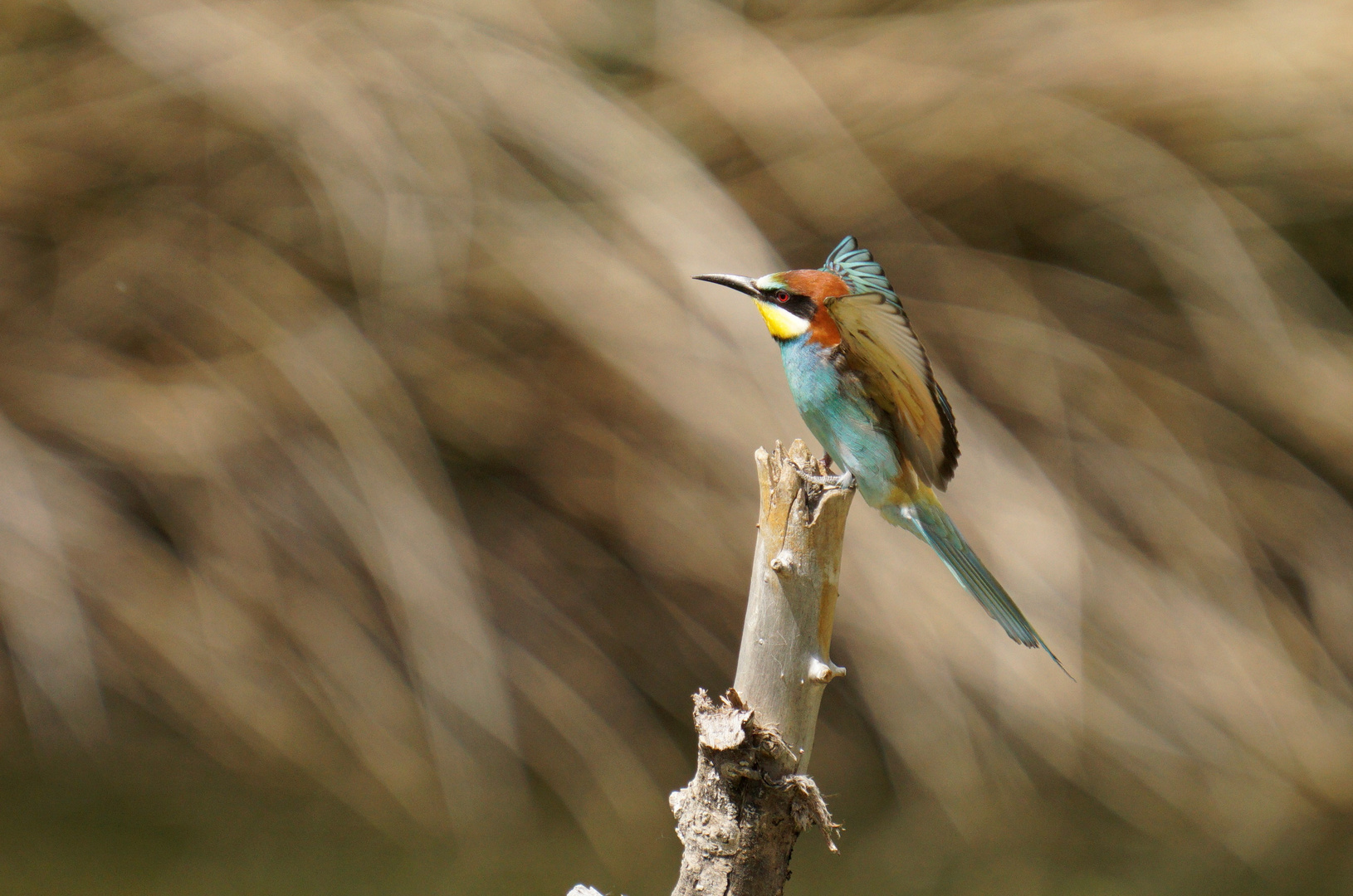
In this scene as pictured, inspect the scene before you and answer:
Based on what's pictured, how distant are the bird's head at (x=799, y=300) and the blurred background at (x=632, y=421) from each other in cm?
107

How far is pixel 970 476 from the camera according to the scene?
7.39ft

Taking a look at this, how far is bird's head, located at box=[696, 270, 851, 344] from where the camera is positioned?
41.2 inches

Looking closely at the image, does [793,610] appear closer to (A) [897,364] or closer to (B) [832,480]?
(B) [832,480]

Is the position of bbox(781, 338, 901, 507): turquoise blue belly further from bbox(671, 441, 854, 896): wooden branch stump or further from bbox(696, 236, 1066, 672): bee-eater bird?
bbox(671, 441, 854, 896): wooden branch stump

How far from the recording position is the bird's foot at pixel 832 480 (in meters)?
0.86

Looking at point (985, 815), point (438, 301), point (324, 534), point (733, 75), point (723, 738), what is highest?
point (733, 75)

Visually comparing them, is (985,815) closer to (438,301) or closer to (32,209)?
(438,301)

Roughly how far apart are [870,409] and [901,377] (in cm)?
6

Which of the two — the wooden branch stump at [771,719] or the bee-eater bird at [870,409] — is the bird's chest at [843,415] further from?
the wooden branch stump at [771,719]

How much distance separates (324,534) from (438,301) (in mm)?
564

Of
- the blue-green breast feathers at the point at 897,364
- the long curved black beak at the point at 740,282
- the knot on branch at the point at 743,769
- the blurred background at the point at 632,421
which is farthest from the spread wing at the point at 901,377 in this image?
the blurred background at the point at 632,421

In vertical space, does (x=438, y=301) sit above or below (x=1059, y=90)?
below

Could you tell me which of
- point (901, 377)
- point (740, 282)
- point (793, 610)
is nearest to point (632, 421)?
point (740, 282)

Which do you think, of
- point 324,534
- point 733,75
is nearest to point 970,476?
point 733,75
